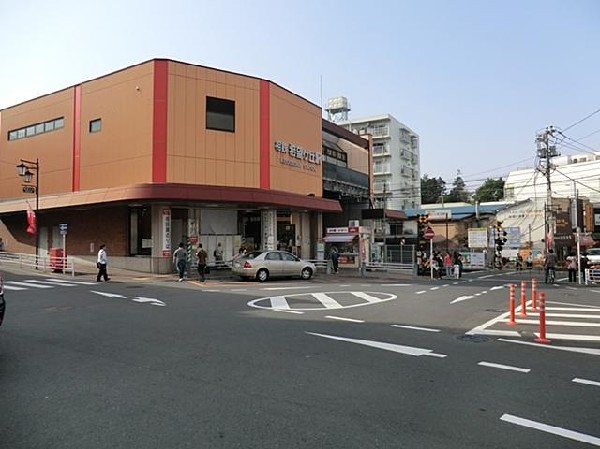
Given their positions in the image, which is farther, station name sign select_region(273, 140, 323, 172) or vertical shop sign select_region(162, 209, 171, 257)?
station name sign select_region(273, 140, 323, 172)

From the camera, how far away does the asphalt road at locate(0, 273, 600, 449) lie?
170 inches

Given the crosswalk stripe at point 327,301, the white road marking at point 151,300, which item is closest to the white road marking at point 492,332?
the crosswalk stripe at point 327,301

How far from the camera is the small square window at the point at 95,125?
27547 mm

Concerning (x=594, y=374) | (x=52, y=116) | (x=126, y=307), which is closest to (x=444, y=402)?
(x=594, y=374)

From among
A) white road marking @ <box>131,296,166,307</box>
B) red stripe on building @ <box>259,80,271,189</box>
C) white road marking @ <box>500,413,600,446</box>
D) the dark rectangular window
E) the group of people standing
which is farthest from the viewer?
red stripe on building @ <box>259,80,271,189</box>

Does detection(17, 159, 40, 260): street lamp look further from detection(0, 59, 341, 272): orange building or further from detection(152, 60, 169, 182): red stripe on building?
detection(152, 60, 169, 182): red stripe on building

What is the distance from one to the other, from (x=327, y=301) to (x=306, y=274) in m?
9.74

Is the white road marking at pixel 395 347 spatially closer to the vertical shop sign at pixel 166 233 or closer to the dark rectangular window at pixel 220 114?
the vertical shop sign at pixel 166 233

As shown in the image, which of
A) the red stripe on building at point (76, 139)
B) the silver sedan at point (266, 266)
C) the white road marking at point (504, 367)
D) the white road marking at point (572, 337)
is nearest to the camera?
the white road marking at point (504, 367)

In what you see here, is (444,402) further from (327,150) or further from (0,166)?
(0,166)

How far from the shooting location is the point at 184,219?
26609 millimetres

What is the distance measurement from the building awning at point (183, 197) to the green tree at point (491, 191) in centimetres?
6825

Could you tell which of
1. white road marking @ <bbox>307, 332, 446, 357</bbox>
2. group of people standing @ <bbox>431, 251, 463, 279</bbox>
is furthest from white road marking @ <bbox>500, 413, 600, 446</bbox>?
group of people standing @ <bbox>431, 251, 463, 279</bbox>

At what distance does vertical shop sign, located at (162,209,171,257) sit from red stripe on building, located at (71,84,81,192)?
7.26m
